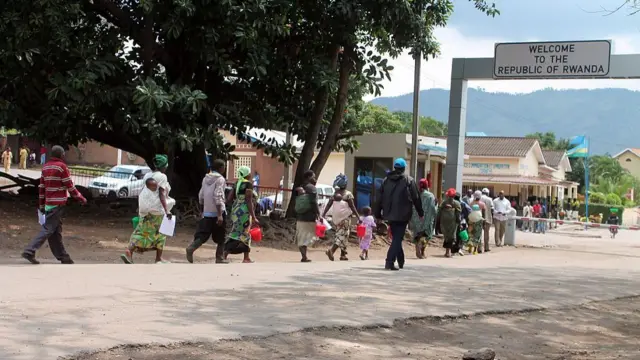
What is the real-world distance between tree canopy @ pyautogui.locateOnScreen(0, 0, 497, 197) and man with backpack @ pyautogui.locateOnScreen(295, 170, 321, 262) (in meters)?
3.50

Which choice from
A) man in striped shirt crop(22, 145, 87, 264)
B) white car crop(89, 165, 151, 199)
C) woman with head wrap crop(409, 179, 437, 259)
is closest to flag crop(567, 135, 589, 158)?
white car crop(89, 165, 151, 199)

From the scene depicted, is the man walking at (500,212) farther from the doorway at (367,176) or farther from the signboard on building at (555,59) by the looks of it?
the signboard on building at (555,59)

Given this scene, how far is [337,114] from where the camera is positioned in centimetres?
2064

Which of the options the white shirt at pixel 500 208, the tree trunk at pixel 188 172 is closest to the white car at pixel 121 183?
the tree trunk at pixel 188 172

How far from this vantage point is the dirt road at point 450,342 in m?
6.23

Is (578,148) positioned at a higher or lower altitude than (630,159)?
lower

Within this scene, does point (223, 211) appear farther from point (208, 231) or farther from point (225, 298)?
point (225, 298)

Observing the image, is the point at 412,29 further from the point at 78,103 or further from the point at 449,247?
the point at 78,103

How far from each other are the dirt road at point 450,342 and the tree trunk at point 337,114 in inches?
452

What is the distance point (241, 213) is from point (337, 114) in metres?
8.22

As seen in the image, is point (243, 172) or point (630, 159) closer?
point (243, 172)

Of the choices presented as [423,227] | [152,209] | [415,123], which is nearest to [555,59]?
[415,123]

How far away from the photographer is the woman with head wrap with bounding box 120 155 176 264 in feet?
38.2

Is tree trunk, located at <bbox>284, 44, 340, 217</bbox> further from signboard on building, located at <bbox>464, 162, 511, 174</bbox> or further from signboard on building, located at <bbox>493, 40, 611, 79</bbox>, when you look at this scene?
signboard on building, located at <bbox>464, 162, 511, 174</bbox>
